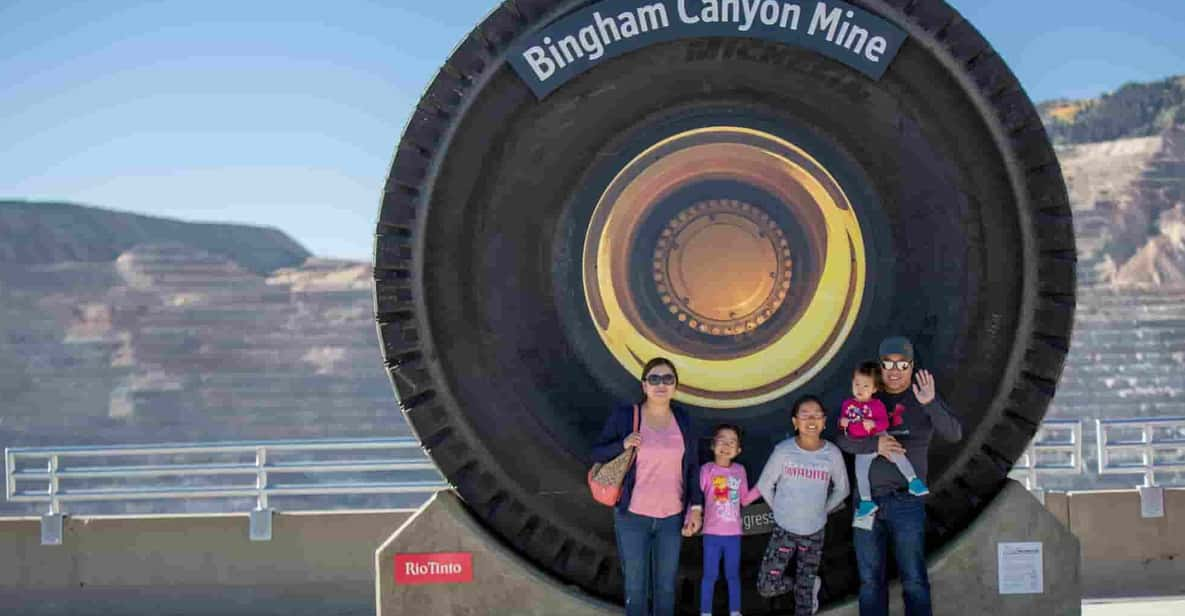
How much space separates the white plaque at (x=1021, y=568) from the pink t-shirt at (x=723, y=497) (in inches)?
32.7

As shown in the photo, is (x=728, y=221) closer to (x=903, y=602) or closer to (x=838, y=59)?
(x=838, y=59)

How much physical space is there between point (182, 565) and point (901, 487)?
205 inches

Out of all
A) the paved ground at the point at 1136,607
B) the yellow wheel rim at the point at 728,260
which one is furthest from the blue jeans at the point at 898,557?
the paved ground at the point at 1136,607

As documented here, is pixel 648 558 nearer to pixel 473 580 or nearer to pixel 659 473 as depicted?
pixel 659 473

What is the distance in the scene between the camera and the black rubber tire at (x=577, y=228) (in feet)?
13.0

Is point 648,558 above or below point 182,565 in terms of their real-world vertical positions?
above

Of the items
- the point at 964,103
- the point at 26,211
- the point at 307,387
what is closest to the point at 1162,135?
the point at 307,387

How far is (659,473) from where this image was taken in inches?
168

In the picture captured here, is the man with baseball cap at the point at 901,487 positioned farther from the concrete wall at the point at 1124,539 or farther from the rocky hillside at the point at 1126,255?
the rocky hillside at the point at 1126,255

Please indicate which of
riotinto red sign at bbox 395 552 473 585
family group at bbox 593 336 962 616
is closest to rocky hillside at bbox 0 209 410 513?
riotinto red sign at bbox 395 552 473 585

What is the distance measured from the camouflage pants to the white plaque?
0.60m

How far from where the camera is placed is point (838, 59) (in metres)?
4.04

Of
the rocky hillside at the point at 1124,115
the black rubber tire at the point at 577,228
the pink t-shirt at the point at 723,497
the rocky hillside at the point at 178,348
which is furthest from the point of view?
the rocky hillside at the point at 1124,115

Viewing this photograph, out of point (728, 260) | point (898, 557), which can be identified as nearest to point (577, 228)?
point (728, 260)
